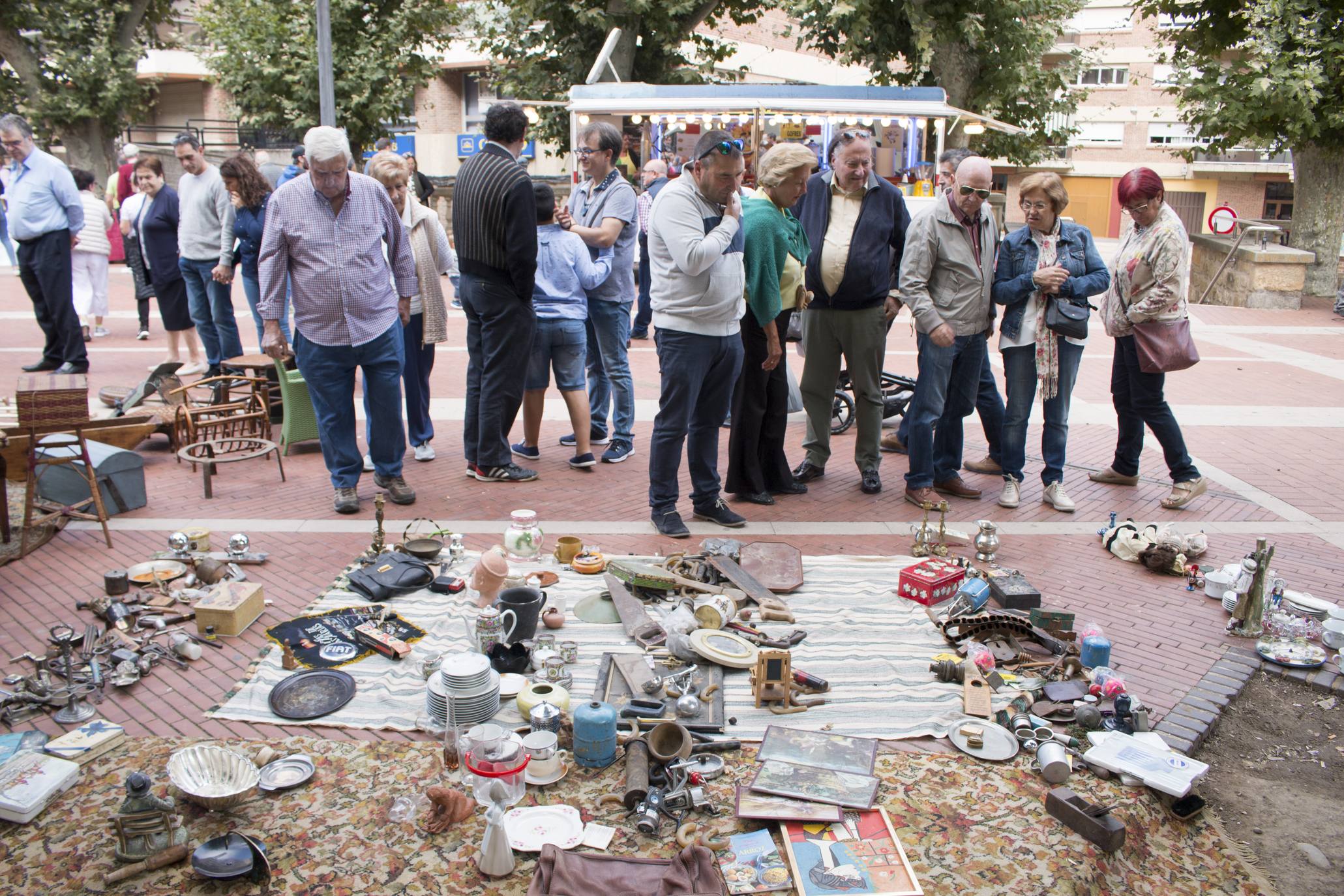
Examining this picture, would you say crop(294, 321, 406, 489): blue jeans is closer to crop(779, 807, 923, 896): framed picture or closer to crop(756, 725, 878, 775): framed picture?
crop(756, 725, 878, 775): framed picture

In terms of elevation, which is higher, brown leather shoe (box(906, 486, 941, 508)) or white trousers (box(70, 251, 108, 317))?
white trousers (box(70, 251, 108, 317))

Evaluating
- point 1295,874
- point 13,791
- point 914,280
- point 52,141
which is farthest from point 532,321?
point 52,141

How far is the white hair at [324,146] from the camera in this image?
5113mm

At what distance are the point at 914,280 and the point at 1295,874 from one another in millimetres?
3551

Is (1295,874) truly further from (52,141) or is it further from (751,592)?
(52,141)

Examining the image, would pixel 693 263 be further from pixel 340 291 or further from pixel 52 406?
pixel 52 406

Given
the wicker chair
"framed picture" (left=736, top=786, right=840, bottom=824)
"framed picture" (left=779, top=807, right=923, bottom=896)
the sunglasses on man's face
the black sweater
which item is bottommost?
"framed picture" (left=779, top=807, right=923, bottom=896)

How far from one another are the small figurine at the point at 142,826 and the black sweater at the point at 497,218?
352cm

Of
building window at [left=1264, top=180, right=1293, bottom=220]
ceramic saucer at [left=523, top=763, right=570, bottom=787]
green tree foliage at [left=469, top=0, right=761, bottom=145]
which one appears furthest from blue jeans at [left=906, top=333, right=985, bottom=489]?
building window at [left=1264, top=180, right=1293, bottom=220]

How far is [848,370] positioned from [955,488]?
3.27 feet

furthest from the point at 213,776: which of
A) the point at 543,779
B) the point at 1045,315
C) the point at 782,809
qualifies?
the point at 1045,315

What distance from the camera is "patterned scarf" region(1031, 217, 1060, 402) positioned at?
5898 millimetres

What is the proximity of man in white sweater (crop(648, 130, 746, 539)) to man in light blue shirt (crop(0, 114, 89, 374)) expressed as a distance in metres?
5.63

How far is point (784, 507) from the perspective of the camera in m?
6.09
